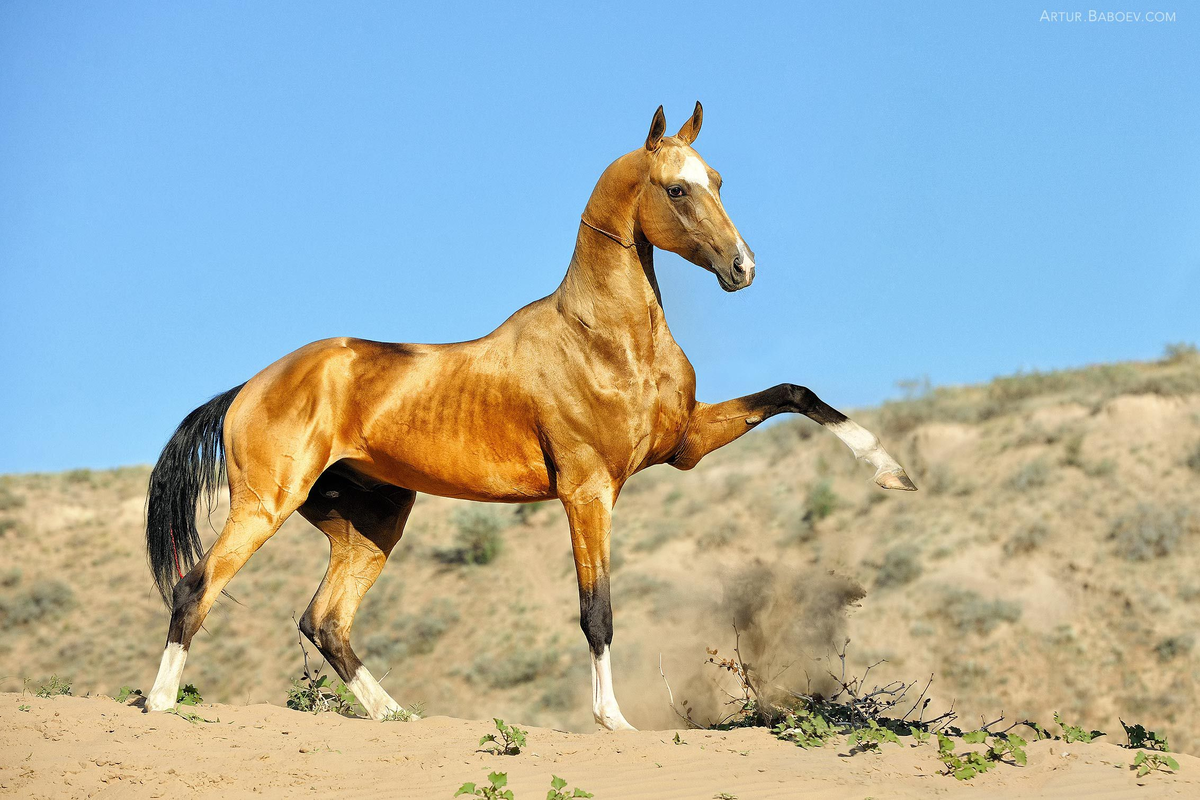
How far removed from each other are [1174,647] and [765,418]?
51.4 feet

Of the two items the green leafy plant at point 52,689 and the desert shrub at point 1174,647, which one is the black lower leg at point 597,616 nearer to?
the green leafy plant at point 52,689

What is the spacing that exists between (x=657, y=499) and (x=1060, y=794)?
24498 mm

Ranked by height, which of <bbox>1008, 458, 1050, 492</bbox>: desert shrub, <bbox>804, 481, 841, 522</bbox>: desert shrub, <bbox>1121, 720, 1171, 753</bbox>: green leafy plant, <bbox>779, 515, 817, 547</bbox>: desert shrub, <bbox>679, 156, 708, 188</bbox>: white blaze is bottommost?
<bbox>1121, 720, 1171, 753</bbox>: green leafy plant

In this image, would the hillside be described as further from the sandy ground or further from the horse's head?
the horse's head

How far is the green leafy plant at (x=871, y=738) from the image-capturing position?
17.8 feet

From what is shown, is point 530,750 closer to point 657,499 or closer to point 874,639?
point 874,639

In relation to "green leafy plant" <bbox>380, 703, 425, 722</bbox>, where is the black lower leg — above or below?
above

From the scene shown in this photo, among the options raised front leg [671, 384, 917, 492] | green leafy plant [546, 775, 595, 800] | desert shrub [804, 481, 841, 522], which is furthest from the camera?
desert shrub [804, 481, 841, 522]

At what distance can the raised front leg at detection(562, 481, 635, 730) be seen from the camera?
5.92 meters

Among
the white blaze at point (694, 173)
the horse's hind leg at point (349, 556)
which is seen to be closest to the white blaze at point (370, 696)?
the horse's hind leg at point (349, 556)

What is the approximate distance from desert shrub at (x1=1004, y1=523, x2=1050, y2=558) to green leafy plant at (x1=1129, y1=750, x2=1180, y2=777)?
58.8ft

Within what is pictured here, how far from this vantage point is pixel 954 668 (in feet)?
62.6

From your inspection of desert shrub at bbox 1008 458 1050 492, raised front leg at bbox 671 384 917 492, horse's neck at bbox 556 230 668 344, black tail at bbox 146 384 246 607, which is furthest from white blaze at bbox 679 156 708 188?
desert shrub at bbox 1008 458 1050 492

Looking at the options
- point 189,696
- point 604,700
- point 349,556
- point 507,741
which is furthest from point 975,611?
point 507,741
